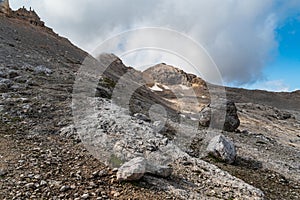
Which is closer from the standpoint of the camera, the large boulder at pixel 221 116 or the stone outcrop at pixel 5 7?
the large boulder at pixel 221 116

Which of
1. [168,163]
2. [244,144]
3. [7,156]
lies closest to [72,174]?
[7,156]

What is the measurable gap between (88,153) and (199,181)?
12.3 feet

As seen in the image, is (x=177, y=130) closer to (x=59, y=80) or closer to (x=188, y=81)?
(x=59, y=80)

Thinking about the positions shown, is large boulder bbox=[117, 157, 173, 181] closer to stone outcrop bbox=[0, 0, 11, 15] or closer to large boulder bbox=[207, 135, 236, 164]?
large boulder bbox=[207, 135, 236, 164]

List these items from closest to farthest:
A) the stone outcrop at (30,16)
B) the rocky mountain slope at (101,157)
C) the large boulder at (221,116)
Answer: the rocky mountain slope at (101,157) < the large boulder at (221,116) < the stone outcrop at (30,16)

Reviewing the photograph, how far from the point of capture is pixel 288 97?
114 metres

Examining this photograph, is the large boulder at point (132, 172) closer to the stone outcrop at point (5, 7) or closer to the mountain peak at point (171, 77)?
the stone outcrop at point (5, 7)

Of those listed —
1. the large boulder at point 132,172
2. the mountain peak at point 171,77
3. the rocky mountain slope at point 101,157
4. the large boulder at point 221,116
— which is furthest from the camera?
the mountain peak at point 171,77

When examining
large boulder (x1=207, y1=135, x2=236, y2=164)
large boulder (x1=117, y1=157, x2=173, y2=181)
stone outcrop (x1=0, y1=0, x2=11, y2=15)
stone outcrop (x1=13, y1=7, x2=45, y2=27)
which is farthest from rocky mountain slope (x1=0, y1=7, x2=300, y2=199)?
stone outcrop (x1=13, y1=7, x2=45, y2=27)

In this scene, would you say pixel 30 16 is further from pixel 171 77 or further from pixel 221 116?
pixel 221 116

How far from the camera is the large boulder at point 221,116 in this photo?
2098cm

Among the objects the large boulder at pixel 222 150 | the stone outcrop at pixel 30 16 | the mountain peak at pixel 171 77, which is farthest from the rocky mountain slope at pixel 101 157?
the mountain peak at pixel 171 77

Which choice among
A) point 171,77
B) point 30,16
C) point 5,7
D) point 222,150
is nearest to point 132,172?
point 222,150

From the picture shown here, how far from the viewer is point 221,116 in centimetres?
2147
